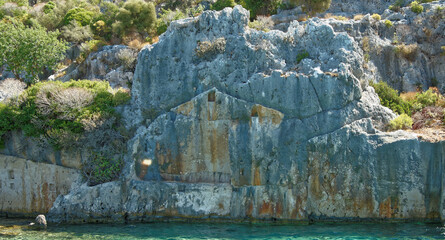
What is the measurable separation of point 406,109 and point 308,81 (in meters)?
5.90

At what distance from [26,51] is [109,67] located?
5757 mm

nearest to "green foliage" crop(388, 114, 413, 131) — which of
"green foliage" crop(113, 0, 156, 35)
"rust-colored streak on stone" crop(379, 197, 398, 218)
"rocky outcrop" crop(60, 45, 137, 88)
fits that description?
"rust-colored streak on stone" crop(379, 197, 398, 218)

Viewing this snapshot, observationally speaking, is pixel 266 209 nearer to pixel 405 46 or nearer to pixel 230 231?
pixel 230 231

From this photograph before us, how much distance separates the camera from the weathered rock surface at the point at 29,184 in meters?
21.8

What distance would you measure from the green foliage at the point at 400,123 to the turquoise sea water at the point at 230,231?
449cm

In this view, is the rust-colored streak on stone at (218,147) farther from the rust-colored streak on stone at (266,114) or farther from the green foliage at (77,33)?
the green foliage at (77,33)

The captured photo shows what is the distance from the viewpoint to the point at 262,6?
32.7m

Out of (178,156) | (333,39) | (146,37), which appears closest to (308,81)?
(333,39)

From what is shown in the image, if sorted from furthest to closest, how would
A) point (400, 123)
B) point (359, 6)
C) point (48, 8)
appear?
point (48, 8), point (359, 6), point (400, 123)

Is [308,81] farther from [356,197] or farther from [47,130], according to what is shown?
[47,130]

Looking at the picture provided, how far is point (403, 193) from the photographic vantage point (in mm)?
18297

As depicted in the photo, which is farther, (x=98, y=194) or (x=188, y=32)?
(x=188, y=32)

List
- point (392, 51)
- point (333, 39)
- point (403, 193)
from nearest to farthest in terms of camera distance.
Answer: point (403, 193) < point (333, 39) < point (392, 51)

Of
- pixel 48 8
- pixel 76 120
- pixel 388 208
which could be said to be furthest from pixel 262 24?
pixel 48 8
